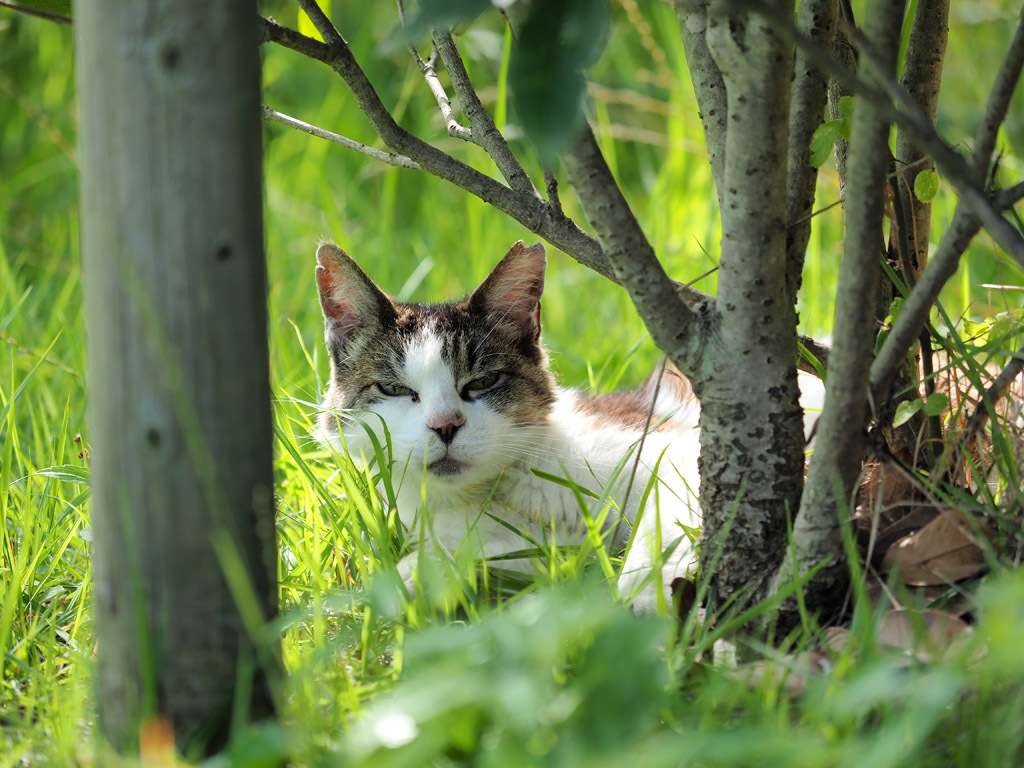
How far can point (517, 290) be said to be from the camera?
209 centimetres

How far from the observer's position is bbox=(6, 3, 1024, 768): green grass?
0.83 meters

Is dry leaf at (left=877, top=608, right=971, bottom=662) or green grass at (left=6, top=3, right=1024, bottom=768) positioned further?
dry leaf at (left=877, top=608, right=971, bottom=662)

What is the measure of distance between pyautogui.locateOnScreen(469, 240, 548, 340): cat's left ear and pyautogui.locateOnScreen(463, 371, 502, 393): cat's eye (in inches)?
6.1

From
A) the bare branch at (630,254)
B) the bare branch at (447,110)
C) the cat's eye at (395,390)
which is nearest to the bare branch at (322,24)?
the bare branch at (447,110)

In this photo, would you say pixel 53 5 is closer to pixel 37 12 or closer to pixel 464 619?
pixel 37 12

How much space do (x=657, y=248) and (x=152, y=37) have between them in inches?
96.3

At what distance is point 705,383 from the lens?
1.27 m

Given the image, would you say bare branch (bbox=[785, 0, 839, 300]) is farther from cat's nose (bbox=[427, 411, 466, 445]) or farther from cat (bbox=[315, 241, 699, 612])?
cat's nose (bbox=[427, 411, 466, 445])

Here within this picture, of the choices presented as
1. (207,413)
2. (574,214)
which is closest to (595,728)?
(207,413)

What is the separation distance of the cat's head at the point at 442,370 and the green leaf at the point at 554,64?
96 centimetres

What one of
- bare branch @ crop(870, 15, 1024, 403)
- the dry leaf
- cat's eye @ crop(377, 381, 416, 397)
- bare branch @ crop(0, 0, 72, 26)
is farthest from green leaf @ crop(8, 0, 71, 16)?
the dry leaf

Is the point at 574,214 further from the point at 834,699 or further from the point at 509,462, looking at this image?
the point at 834,699

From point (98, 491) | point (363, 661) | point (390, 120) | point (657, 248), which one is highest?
point (390, 120)

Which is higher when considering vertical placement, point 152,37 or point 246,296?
point 152,37
